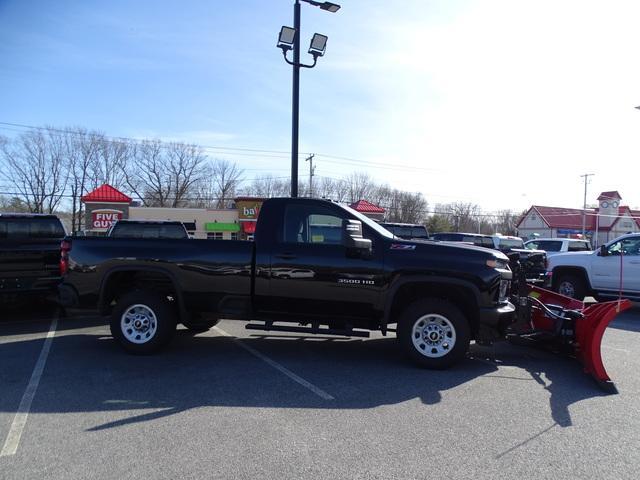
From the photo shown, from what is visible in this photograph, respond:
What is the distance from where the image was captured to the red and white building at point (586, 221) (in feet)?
207

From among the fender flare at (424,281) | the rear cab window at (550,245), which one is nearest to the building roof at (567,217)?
the rear cab window at (550,245)

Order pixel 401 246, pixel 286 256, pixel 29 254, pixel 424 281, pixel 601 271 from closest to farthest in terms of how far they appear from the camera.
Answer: pixel 424 281 → pixel 401 246 → pixel 286 256 → pixel 29 254 → pixel 601 271

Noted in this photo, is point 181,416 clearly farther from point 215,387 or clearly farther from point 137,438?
point 215,387

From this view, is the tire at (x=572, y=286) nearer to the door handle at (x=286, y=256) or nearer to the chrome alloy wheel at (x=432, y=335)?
the chrome alloy wheel at (x=432, y=335)

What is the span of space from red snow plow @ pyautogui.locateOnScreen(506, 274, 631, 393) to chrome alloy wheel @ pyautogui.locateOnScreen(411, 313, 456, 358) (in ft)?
3.51

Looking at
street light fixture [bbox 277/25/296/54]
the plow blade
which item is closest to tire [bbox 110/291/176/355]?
the plow blade

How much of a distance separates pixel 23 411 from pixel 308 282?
3.17m

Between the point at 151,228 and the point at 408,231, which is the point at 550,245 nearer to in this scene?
the point at 408,231

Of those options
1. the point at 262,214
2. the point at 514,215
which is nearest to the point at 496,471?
the point at 262,214

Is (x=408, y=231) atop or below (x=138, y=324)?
Answer: atop

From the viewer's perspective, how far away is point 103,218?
24422 mm

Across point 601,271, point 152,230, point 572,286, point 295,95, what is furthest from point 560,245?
point 152,230

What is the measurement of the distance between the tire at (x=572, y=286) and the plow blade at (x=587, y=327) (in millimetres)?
5676

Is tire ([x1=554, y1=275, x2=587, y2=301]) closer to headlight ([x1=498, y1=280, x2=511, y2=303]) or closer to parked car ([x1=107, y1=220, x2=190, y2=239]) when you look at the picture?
headlight ([x1=498, y1=280, x2=511, y2=303])
